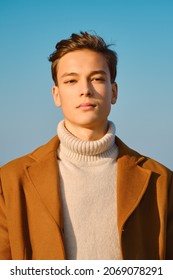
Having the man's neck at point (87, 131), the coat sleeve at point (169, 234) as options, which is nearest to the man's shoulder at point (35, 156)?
the man's neck at point (87, 131)

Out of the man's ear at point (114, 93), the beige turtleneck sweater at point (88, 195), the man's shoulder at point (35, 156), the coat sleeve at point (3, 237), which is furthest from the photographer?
the man's ear at point (114, 93)

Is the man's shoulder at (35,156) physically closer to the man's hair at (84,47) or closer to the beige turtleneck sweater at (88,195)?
the beige turtleneck sweater at (88,195)

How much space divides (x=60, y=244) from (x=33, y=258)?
10.4 inches

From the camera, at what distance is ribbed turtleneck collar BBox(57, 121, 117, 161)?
2.97 metres

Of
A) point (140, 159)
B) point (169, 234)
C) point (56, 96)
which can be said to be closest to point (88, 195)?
point (140, 159)

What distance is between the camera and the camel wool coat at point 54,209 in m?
2.87

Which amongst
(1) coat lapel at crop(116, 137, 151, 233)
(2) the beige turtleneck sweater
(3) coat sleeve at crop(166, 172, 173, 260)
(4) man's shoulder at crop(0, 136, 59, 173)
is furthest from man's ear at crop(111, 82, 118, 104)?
(3) coat sleeve at crop(166, 172, 173, 260)

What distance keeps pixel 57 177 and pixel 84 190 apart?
20cm

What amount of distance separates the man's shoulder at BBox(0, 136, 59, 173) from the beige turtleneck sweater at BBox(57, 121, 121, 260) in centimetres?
8

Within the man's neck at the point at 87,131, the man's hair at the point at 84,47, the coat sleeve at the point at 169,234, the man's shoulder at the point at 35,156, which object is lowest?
the coat sleeve at the point at 169,234

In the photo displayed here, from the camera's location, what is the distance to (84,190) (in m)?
2.93

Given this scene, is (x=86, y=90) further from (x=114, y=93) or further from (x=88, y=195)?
(x=88, y=195)

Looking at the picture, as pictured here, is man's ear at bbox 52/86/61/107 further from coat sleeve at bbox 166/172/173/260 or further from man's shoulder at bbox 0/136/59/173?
coat sleeve at bbox 166/172/173/260
